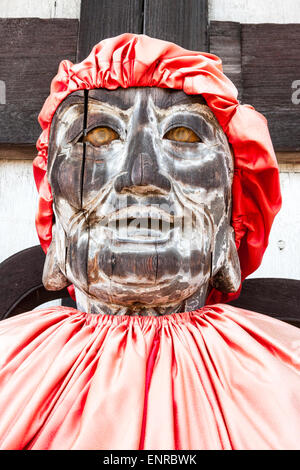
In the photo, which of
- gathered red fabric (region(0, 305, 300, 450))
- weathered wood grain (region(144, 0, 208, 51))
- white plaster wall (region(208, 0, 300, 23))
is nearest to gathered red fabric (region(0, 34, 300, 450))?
gathered red fabric (region(0, 305, 300, 450))

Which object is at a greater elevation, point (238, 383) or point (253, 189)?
point (253, 189)

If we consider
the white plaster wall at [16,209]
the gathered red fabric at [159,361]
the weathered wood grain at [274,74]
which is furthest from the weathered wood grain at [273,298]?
the white plaster wall at [16,209]

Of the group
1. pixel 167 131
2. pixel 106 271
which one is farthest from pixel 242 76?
pixel 106 271

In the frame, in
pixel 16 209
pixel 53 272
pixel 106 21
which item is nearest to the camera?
pixel 53 272

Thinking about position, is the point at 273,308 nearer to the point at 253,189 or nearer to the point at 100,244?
the point at 253,189

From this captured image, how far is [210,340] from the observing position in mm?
946

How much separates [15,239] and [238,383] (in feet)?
3.19

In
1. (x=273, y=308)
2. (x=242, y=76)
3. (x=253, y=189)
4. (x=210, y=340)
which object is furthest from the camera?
(x=242, y=76)

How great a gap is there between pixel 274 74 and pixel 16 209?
88 centimetres

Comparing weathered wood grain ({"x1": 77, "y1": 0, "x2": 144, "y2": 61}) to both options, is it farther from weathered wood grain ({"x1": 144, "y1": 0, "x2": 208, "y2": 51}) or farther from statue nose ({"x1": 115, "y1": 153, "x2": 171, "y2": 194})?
statue nose ({"x1": 115, "y1": 153, "x2": 171, "y2": 194})

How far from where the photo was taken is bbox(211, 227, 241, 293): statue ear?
3.75 feet

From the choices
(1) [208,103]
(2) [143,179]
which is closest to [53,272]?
(2) [143,179]

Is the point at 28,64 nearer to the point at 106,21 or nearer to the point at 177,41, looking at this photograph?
the point at 106,21

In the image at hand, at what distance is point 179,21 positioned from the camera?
4.94ft
